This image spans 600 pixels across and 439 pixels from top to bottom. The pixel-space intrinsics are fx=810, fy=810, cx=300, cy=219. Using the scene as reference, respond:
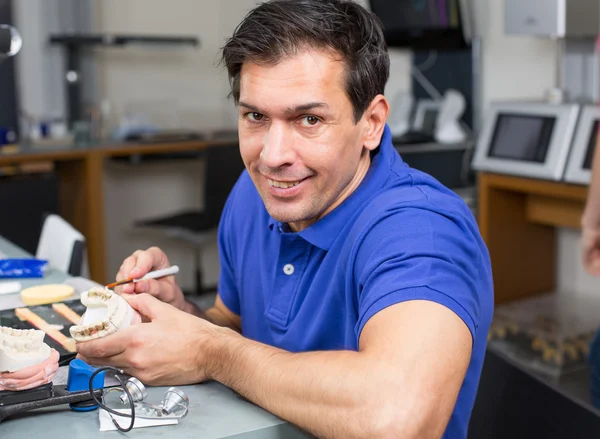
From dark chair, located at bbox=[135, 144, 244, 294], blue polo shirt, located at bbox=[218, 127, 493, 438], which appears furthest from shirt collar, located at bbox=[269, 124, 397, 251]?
dark chair, located at bbox=[135, 144, 244, 294]

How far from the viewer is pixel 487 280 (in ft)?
4.09

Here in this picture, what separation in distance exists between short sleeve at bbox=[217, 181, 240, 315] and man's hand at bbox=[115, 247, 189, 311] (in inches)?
5.5

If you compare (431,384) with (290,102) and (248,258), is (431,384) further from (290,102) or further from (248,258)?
(248,258)

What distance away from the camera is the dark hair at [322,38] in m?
1.21

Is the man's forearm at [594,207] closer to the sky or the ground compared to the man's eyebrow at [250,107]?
closer to the ground

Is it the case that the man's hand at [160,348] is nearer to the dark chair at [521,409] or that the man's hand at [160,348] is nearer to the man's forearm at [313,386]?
the man's forearm at [313,386]

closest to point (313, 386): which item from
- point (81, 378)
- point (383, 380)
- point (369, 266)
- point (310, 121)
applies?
point (383, 380)

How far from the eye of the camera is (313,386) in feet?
3.30

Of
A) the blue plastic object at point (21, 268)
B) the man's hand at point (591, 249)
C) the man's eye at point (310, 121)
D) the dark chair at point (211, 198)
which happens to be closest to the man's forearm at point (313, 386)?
the man's eye at point (310, 121)

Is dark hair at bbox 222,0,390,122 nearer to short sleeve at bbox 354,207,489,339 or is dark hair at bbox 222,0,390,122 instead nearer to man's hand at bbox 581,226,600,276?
short sleeve at bbox 354,207,489,339

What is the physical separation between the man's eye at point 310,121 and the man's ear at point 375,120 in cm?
10

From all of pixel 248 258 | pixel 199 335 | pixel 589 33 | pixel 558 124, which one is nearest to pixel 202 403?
pixel 199 335

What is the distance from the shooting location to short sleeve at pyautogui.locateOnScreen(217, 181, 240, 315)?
1.59m

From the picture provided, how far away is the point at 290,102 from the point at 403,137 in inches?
90.7
